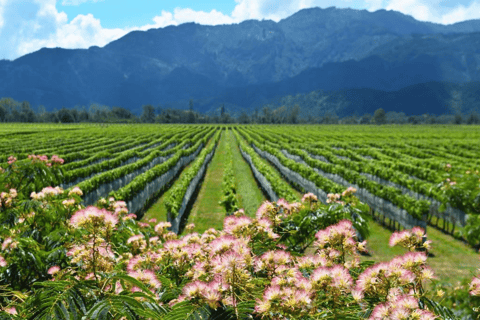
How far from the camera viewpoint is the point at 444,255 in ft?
39.0

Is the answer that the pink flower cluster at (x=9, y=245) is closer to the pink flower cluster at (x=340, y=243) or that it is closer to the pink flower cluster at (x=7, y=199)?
the pink flower cluster at (x=7, y=199)

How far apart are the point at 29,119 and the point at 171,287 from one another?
6827 inches

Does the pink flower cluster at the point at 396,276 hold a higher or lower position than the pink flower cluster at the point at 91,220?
lower

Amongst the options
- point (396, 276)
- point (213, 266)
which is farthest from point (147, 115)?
point (396, 276)

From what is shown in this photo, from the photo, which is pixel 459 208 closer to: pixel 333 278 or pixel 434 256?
pixel 434 256

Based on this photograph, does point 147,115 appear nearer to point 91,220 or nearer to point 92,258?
point 92,258

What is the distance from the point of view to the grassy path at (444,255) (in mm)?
10570

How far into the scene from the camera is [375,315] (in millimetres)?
1349

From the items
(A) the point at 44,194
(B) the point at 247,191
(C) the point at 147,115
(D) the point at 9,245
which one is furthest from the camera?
(C) the point at 147,115

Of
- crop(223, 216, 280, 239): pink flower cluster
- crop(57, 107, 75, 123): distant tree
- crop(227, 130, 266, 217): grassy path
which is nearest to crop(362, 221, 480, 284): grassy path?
crop(227, 130, 266, 217): grassy path

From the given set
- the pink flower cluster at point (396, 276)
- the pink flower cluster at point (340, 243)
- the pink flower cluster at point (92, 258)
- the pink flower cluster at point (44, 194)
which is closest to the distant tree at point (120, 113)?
the pink flower cluster at point (44, 194)

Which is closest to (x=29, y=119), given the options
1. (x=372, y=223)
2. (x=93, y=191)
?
(x=93, y=191)

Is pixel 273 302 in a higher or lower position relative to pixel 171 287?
higher

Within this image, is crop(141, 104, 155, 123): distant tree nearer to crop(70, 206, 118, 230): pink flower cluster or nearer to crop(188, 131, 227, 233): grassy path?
crop(188, 131, 227, 233): grassy path
